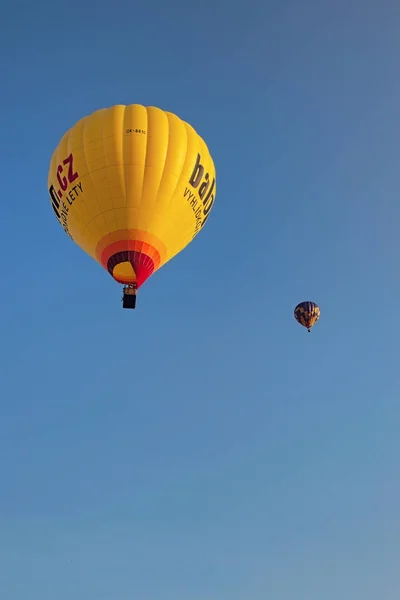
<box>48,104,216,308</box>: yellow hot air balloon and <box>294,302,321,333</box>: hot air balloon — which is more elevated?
<box>294,302,321,333</box>: hot air balloon

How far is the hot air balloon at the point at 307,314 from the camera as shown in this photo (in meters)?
35.8

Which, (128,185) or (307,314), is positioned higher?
(307,314)

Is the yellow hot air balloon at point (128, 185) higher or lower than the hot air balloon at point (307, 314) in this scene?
lower

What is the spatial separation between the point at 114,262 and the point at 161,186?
343 centimetres

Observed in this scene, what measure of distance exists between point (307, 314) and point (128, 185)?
14907mm

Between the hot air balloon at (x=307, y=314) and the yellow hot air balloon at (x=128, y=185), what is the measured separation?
11.8 meters

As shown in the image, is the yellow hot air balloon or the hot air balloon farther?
the hot air balloon

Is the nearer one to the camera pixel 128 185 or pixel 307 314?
pixel 128 185

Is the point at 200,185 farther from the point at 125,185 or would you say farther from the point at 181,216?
the point at 125,185

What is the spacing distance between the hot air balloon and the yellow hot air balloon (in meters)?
11.8

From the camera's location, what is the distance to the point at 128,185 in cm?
2478

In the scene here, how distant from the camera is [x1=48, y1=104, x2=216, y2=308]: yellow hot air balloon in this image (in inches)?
979

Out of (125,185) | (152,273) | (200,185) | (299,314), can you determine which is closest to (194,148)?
(200,185)

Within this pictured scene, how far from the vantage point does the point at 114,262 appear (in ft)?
83.3
